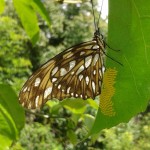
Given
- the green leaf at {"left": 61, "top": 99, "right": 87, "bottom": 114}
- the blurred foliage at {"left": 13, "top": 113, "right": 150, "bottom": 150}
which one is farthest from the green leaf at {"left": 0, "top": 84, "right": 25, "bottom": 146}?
the blurred foliage at {"left": 13, "top": 113, "right": 150, "bottom": 150}

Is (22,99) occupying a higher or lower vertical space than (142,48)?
lower

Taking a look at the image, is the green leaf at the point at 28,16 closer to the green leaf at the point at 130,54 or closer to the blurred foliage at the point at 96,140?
the green leaf at the point at 130,54

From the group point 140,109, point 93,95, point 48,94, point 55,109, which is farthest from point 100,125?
point 55,109

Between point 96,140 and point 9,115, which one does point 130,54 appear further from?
point 96,140

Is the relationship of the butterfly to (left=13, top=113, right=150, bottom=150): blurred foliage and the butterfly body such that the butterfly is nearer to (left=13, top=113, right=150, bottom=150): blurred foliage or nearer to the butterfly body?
the butterfly body

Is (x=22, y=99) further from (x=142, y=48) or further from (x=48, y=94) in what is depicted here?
(x=142, y=48)

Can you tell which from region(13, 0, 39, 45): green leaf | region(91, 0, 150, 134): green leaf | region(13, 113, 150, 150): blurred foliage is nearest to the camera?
region(91, 0, 150, 134): green leaf

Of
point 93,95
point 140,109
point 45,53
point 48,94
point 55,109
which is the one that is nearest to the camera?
point 140,109
